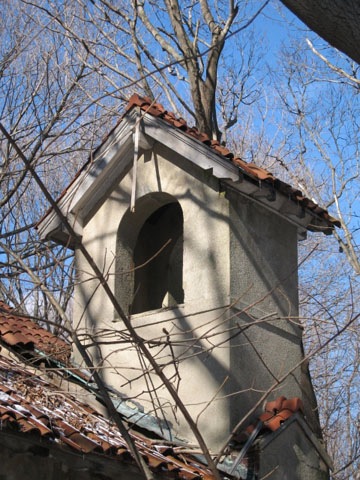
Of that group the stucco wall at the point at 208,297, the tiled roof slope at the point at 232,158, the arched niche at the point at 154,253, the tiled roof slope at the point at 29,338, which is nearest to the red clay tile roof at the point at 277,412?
the stucco wall at the point at 208,297

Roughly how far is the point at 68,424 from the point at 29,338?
2.08 metres

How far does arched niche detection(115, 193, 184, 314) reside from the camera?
837cm

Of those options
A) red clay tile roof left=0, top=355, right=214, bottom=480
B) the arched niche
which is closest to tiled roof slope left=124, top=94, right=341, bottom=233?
the arched niche

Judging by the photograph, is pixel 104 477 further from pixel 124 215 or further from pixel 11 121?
pixel 11 121

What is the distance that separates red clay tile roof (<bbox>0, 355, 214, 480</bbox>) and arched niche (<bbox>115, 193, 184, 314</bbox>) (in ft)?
6.24

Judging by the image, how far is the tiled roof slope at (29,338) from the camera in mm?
7590

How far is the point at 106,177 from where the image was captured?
8.38 meters

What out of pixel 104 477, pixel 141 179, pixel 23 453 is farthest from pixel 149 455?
pixel 141 179

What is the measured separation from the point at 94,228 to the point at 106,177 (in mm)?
580

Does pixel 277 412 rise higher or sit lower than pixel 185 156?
lower

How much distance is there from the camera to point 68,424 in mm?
5914

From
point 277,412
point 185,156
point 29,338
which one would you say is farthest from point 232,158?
point 29,338

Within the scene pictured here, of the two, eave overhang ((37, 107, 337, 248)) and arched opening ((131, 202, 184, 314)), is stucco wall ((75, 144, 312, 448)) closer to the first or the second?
eave overhang ((37, 107, 337, 248))

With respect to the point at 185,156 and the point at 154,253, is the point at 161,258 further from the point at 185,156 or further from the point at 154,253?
the point at 185,156
